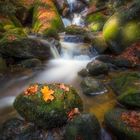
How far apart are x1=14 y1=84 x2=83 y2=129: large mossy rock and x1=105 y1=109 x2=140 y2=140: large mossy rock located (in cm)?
78

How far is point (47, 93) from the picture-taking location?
5.82 metres

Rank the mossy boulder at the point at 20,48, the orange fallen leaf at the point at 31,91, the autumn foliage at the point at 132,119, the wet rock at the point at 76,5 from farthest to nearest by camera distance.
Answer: the wet rock at the point at 76,5, the mossy boulder at the point at 20,48, the orange fallen leaf at the point at 31,91, the autumn foliage at the point at 132,119

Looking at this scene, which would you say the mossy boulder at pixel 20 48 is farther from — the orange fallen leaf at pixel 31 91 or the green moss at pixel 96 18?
the green moss at pixel 96 18

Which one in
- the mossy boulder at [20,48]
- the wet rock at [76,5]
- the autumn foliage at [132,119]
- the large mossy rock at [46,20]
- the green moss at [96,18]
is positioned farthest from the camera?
the wet rock at [76,5]

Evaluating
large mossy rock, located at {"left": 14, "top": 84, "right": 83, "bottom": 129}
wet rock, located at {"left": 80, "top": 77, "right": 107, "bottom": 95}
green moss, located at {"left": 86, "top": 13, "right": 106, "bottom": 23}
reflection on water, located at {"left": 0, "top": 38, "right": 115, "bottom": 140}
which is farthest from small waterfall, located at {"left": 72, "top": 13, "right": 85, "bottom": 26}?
large mossy rock, located at {"left": 14, "top": 84, "right": 83, "bottom": 129}

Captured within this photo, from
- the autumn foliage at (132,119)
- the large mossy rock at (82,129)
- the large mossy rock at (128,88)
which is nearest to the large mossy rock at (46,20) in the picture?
the large mossy rock at (128,88)

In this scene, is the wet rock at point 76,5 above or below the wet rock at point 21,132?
above

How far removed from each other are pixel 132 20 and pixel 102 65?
3.33m

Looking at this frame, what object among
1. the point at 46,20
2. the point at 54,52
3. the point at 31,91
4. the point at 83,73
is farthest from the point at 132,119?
the point at 46,20

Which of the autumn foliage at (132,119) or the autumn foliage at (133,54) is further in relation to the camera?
the autumn foliage at (133,54)

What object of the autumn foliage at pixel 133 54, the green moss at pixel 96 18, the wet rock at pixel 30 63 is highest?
the green moss at pixel 96 18

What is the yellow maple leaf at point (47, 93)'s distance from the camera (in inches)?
225

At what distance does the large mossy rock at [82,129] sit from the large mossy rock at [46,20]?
329 inches

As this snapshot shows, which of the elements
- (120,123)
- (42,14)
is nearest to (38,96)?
(120,123)
